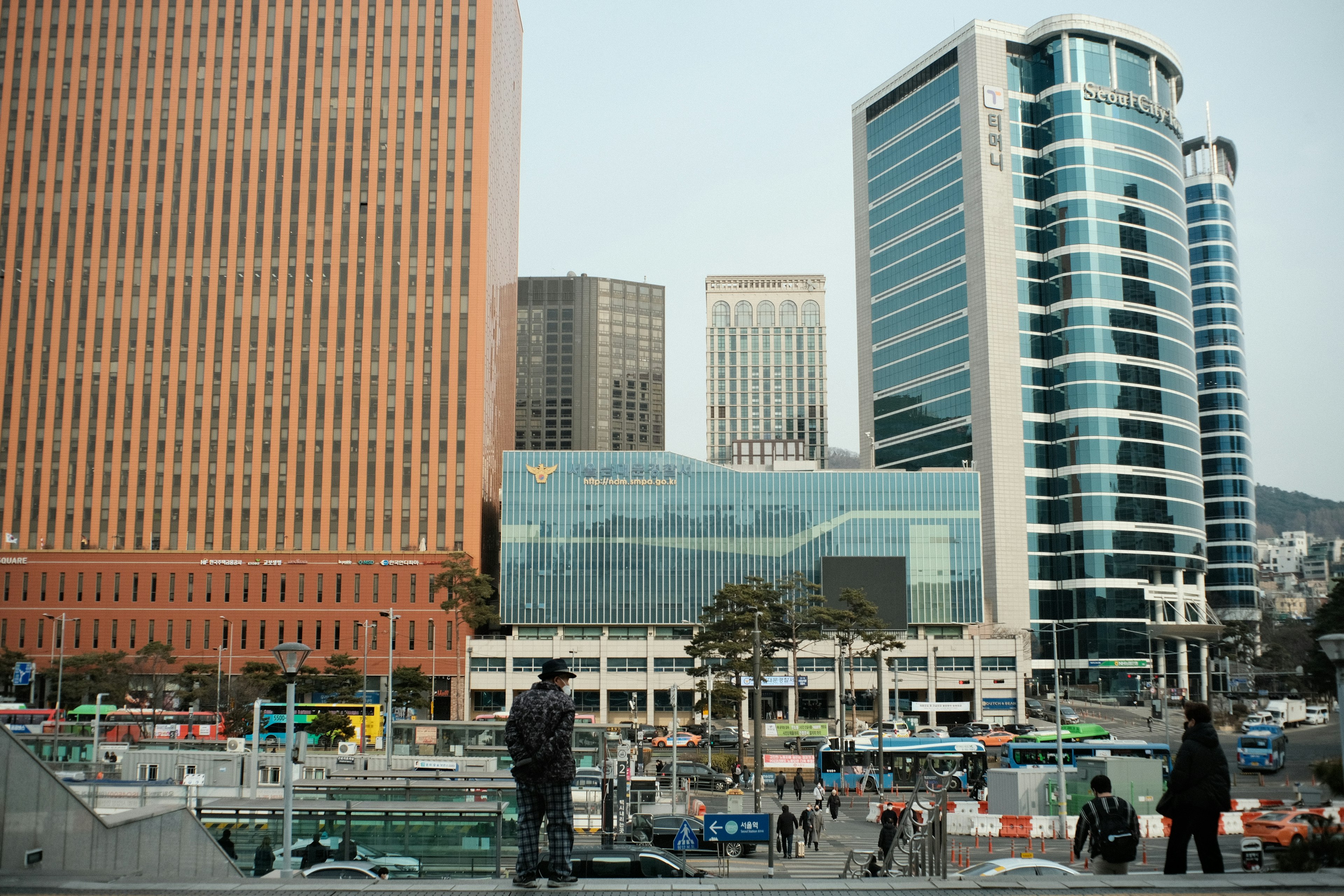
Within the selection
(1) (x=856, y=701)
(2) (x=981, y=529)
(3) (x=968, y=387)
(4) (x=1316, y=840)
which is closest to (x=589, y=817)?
(4) (x=1316, y=840)

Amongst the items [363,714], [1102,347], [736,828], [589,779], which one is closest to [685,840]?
[736,828]

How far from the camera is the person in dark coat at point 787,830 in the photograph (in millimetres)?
34812

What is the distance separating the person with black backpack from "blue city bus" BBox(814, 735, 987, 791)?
43793 millimetres

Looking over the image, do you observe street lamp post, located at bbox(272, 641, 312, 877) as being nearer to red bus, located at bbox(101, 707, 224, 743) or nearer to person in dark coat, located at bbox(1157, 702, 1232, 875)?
person in dark coat, located at bbox(1157, 702, 1232, 875)

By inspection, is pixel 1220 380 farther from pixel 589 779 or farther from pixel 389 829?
pixel 389 829

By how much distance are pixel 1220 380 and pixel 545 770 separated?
171217 mm

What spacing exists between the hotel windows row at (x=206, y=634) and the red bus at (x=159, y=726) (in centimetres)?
2537

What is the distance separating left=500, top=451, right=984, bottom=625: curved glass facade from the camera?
10525 cm

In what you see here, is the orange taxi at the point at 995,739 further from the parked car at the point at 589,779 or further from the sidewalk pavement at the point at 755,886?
the sidewalk pavement at the point at 755,886

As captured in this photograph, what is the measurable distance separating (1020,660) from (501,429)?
5837 centimetres

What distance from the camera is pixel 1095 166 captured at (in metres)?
123

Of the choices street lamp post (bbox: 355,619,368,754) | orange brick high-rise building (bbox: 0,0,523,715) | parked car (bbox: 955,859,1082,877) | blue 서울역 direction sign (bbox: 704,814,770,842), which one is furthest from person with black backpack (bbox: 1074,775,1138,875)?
orange brick high-rise building (bbox: 0,0,523,715)

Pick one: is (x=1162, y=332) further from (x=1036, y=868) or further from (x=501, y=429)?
(x=1036, y=868)

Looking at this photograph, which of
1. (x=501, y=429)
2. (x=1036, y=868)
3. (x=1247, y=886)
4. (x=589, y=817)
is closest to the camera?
(x=1247, y=886)
